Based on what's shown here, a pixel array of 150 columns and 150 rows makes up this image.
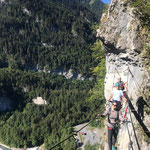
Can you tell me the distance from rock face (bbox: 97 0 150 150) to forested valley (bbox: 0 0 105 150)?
8.46m

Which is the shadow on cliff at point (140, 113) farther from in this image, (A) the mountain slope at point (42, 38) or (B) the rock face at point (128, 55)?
(A) the mountain slope at point (42, 38)

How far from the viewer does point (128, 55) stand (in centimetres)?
946

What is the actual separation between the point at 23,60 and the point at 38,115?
59.8 meters

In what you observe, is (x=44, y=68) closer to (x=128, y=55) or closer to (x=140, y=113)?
(x=128, y=55)

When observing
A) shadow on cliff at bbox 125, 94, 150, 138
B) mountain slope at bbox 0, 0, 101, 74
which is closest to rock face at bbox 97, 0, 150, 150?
shadow on cliff at bbox 125, 94, 150, 138

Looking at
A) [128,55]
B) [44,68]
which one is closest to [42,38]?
[44,68]

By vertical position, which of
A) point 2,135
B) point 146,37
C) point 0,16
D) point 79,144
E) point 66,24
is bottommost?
point 2,135

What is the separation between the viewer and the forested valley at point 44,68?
5106 cm

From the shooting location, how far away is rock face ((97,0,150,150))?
7.61 meters

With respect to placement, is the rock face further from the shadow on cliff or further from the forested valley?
the forested valley

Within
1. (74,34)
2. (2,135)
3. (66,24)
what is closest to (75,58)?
(74,34)

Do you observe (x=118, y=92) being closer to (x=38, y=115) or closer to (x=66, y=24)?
(x=38, y=115)

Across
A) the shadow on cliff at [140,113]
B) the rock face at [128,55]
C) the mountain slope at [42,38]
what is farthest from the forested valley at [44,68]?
the shadow on cliff at [140,113]

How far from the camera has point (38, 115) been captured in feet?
204
